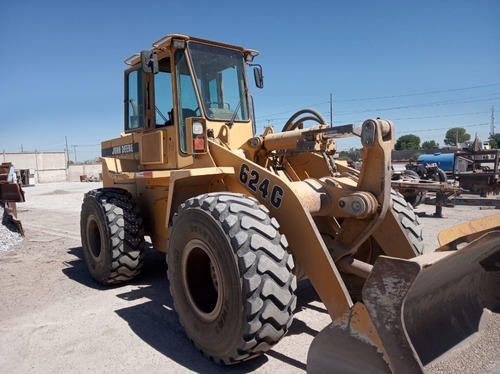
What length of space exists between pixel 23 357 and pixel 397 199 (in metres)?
4.14

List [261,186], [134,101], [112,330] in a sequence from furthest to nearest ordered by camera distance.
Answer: [134,101]
[112,330]
[261,186]

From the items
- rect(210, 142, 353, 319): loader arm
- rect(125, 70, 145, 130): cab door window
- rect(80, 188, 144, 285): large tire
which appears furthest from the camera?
rect(125, 70, 145, 130): cab door window

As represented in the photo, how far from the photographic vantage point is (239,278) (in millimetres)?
2947

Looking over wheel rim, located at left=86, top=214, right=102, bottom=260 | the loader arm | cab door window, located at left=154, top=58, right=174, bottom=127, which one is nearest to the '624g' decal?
the loader arm

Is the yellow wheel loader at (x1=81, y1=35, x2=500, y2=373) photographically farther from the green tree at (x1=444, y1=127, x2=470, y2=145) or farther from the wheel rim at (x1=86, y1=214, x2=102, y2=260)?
the green tree at (x1=444, y1=127, x2=470, y2=145)

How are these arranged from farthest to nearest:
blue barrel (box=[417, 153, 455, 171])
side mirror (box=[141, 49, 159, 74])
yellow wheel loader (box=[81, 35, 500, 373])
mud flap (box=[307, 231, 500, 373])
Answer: blue barrel (box=[417, 153, 455, 171]) < side mirror (box=[141, 49, 159, 74]) < yellow wheel loader (box=[81, 35, 500, 373]) < mud flap (box=[307, 231, 500, 373])

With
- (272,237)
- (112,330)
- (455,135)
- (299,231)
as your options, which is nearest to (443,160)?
(299,231)

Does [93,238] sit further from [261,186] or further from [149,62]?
[261,186]

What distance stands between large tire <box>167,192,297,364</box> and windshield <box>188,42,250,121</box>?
1.73 m

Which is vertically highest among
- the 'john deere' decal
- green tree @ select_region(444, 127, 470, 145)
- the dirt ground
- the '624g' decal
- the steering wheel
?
green tree @ select_region(444, 127, 470, 145)

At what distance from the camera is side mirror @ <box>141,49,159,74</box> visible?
4.34m

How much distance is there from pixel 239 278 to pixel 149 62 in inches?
110

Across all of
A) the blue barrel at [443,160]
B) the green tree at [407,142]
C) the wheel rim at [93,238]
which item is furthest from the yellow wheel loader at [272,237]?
the green tree at [407,142]

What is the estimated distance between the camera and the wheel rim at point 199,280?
3.51 meters
